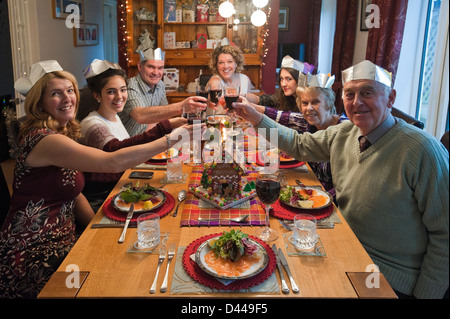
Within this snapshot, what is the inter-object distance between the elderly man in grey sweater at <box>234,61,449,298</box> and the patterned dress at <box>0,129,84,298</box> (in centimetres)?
106

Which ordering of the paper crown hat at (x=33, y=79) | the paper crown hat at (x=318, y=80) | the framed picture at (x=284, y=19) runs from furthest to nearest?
the framed picture at (x=284, y=19) → the paper crown hat at (x=318, y=80) → the paper crown hat at (x=33, y=79)

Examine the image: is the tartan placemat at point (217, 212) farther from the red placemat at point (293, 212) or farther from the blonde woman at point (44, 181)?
the blonde woman at point (44, 181)

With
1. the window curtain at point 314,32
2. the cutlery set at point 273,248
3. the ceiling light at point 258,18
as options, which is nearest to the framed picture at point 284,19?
the window curtain at point 314,32

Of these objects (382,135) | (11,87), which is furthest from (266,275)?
(11,87)

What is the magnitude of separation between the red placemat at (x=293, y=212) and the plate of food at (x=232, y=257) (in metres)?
0.28

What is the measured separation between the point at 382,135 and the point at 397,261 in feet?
1.36

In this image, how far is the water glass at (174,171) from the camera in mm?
1737

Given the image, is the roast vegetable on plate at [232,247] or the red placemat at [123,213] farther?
the red placemat at [123,213]

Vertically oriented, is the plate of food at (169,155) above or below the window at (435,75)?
below

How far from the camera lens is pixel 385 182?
4.28 feet

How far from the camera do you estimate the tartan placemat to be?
134 centimetres

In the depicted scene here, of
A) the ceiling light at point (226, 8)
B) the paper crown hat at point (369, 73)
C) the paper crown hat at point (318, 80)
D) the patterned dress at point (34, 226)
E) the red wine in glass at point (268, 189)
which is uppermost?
the ceiling light at point (226, 8)

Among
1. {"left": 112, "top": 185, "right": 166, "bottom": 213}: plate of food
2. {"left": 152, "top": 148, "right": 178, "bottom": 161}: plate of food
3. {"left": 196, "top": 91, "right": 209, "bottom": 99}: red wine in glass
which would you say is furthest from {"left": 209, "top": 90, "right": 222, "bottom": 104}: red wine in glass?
{"left": 112, "top": 185, "right": 166, "bottom": 213}: plate of food
